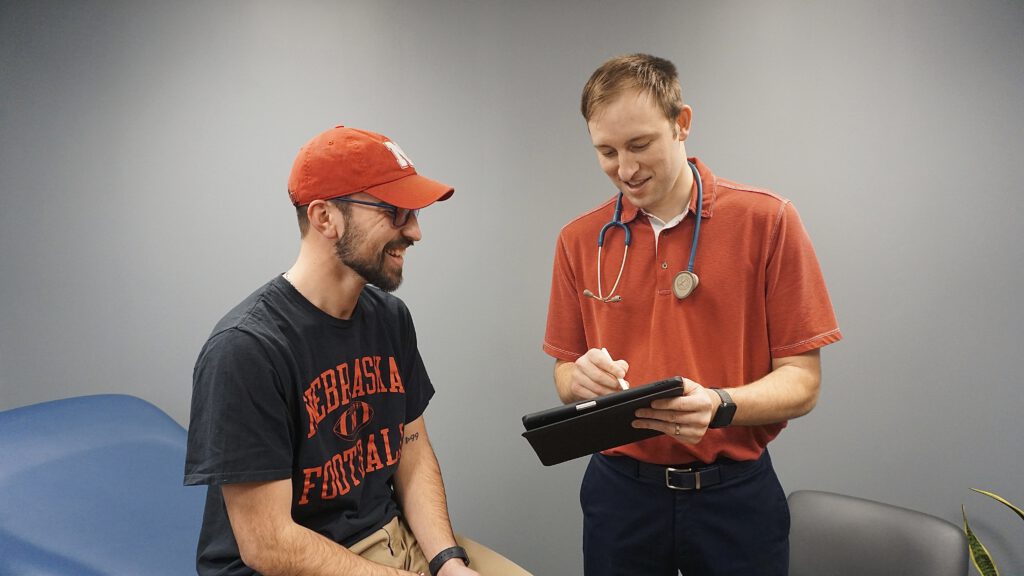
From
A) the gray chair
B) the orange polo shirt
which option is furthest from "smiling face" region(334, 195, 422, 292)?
the gray chair

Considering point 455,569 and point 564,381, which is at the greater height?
point 564,381

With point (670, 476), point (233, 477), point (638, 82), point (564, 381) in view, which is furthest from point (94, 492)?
point (638, 82)

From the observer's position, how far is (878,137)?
2590 millimetres

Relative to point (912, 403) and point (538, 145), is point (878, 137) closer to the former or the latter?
point (912, 403)

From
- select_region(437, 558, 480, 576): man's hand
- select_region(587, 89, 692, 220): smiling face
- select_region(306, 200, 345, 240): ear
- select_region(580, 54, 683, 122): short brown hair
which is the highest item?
select_region(580, 54, 683, 122): short brown hair

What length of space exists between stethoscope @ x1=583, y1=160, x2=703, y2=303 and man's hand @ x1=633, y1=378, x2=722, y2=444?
308 millimetres

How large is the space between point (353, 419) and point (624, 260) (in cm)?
84

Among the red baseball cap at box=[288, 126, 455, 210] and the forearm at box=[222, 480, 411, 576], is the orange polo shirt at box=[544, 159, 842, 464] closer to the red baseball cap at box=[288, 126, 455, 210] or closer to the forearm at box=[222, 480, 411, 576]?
the red baseball cap at box=[288, 126, 455, 210]

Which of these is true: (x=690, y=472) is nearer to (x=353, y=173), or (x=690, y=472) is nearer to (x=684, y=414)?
(x=684, y=414)

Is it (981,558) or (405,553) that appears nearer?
(405,553)

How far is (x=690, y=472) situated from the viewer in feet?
5.53

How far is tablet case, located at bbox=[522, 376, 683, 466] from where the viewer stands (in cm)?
141

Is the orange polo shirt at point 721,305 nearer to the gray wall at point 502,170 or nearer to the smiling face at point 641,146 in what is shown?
the smiling face at point 641,146

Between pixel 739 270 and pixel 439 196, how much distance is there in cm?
A: 80
